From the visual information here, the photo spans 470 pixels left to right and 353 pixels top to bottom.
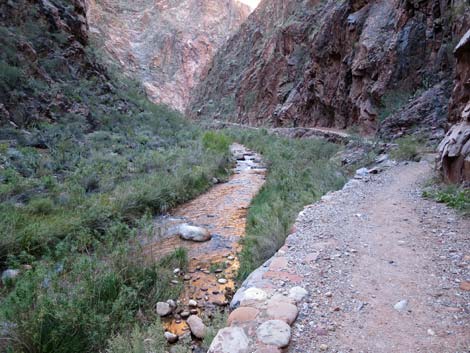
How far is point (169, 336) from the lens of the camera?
3398mm

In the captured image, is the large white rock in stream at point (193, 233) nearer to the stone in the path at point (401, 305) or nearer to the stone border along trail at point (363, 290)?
the stone border along trail at point (363, 290)

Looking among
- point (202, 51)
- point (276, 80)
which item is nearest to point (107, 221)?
point (276, 80)

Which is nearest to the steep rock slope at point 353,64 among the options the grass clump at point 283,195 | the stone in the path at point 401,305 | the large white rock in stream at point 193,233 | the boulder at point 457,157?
the grass clump at point 283,195

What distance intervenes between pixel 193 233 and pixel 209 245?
0.42 m

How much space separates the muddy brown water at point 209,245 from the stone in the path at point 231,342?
1.36 m

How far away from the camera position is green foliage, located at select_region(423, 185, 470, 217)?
172 inches

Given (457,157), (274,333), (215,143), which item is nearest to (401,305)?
(274,333)

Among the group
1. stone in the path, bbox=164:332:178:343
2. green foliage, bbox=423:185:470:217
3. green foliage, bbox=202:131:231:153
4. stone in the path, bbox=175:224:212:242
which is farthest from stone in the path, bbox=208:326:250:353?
green foliage, bbox=202:131:231:153

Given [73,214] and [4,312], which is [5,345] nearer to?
[4,312]

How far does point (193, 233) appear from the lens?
20.3 feet

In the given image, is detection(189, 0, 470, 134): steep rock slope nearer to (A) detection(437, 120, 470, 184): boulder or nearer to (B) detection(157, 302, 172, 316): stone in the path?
(A) detection(437, 120, 470, 184): boulder

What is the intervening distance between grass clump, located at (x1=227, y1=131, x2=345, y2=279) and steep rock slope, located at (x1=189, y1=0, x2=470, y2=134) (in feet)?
11.1

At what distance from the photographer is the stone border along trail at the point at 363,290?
7.40ft

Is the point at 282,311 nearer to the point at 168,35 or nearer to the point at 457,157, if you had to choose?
the point at 457,157
